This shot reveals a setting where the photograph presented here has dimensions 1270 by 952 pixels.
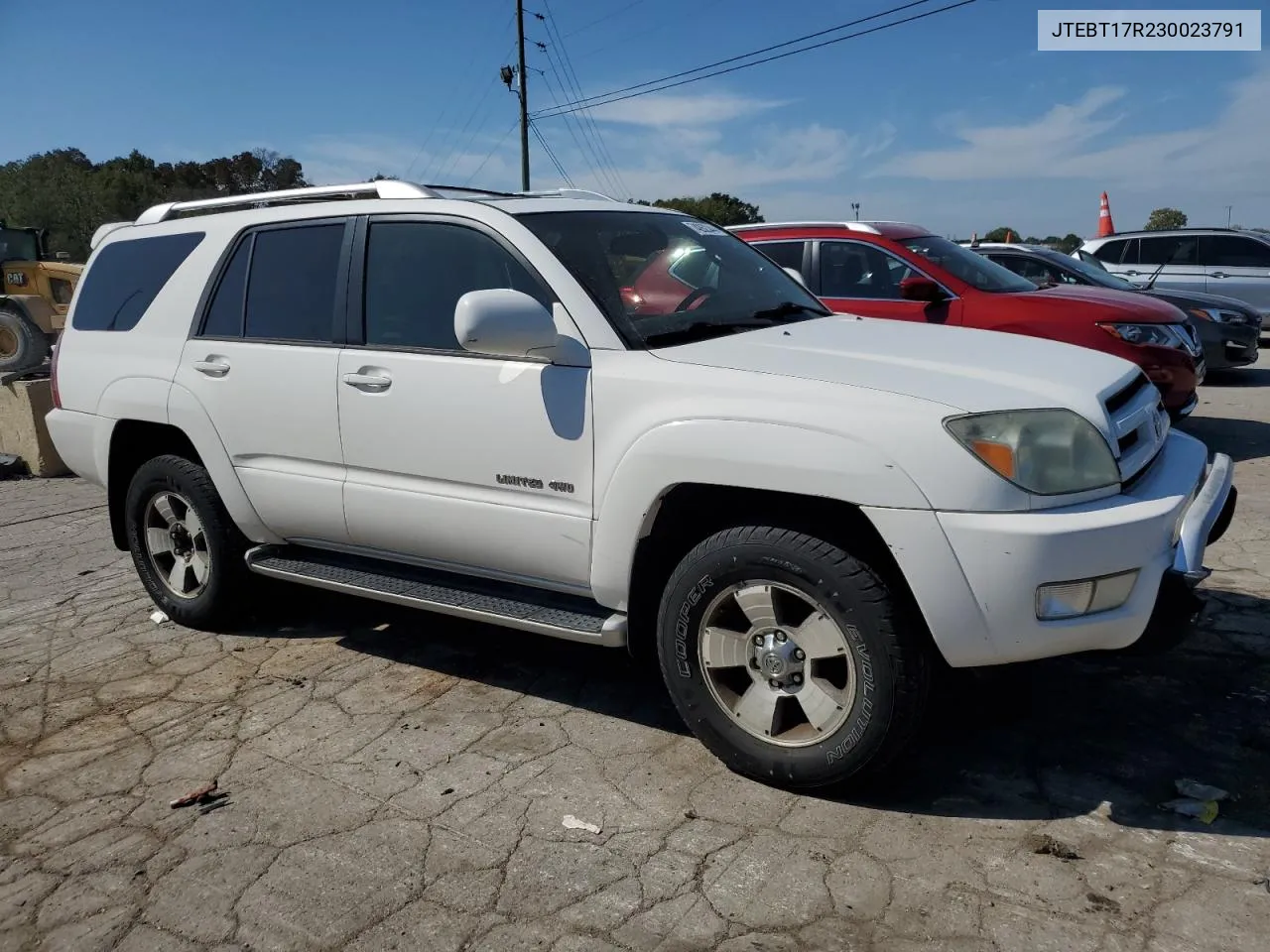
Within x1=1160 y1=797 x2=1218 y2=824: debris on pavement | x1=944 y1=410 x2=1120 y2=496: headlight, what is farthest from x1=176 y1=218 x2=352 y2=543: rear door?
x1=1160 y1=797 x2=1218 y2=824: debris on pavement

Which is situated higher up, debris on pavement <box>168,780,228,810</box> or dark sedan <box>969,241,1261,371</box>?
dark sedan <box>969,241,1261,371</box>

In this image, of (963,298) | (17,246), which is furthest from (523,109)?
(963,298)

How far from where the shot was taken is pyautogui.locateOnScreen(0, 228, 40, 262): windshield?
681 inches

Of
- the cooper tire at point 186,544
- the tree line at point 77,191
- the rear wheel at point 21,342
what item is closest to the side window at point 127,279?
the cooper tire at point 186,544

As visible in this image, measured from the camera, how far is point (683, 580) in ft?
10.2

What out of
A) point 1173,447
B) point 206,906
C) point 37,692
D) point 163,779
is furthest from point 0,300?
point 1173,447

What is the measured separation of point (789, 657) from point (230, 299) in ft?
9.28

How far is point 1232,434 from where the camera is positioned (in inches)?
329

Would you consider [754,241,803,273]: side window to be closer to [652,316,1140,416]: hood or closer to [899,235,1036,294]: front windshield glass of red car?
[899,235,1036,294]: front windshield glass of red car

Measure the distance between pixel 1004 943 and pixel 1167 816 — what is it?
0.81 m

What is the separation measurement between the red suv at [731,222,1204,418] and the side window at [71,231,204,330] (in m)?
4.24

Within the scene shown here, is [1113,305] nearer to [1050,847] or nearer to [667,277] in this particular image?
[667,277]

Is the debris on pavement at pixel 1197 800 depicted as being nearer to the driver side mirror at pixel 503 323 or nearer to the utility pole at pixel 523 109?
the driver side mirror at pixel 503 323

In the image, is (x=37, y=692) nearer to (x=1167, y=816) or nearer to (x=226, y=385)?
(x=226, y=385)
